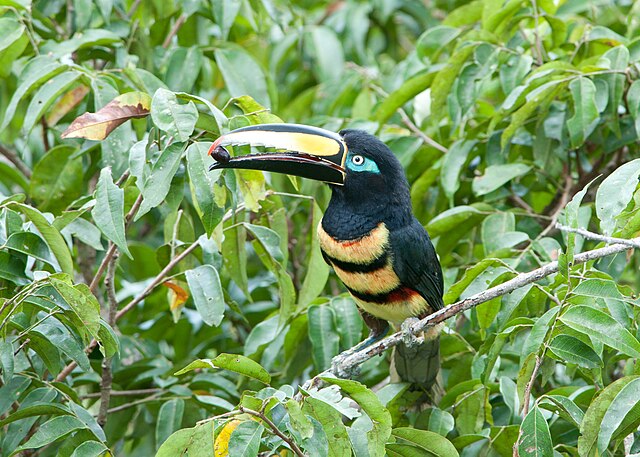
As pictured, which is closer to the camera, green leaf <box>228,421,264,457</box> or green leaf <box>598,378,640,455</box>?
green leaf <box>228,421,264,457</box>

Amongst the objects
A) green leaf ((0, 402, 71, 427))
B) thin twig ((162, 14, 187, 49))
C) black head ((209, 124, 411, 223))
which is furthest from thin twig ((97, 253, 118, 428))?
thin twig ((162, 14, 187, 49))

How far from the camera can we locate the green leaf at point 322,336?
3.22 meters

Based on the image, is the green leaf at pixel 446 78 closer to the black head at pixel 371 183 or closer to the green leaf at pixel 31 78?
the black head at pixel 371 183

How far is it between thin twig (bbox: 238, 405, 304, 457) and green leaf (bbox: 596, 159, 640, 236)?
3.52ft

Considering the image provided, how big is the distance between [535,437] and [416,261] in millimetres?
1055

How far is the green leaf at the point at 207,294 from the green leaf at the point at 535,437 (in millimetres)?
1070

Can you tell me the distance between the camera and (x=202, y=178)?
2.56 meters

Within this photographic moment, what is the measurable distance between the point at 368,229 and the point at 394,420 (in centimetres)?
71

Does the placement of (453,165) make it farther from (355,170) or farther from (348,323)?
(348,323)

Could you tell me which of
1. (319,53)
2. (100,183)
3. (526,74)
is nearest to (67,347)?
(100,183)

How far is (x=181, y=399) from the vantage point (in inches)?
129

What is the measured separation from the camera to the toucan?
3268 millimetres

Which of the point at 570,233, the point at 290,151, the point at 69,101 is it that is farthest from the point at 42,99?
the point at 570,233

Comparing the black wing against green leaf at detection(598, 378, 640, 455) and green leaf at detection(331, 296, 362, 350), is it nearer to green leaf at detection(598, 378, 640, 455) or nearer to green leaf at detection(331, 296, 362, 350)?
green leaf at detection(331, 296, 362, 350)
